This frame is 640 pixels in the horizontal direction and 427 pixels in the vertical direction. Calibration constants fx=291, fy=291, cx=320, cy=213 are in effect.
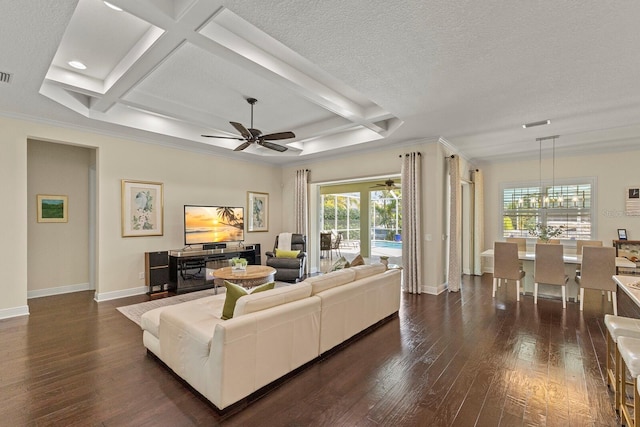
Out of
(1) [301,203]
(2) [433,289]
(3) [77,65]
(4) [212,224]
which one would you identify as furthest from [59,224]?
(2) [433,289]

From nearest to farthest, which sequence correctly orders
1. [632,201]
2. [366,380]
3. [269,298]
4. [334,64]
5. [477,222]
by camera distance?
[269,298] → [366,380] → [334,64] → [632,201] → [477,222]

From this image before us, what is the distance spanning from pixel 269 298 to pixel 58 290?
5.53m

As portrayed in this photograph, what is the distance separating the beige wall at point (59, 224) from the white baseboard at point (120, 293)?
1076 mm

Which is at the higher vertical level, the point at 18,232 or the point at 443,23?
the point at 443,23

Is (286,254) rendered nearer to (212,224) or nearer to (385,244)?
(212,224)

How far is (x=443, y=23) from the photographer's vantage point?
234 cm

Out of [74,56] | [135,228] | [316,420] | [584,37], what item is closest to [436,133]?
[584,37]

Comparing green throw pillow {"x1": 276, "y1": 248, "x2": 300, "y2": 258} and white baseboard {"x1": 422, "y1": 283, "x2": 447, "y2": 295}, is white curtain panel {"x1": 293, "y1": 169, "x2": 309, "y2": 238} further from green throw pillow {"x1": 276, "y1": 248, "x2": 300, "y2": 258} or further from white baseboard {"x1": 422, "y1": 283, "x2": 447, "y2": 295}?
white baseboard {"x1": 422, "y1": 283, "x2": 447, "y2": 295}

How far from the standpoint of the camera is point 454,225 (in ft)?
19.9

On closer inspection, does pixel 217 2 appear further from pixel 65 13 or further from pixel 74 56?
pixel 74 56

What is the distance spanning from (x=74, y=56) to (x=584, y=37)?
513cm

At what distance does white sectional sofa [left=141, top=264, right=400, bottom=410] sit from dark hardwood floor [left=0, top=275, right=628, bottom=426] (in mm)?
171

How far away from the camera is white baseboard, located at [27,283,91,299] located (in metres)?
5.29

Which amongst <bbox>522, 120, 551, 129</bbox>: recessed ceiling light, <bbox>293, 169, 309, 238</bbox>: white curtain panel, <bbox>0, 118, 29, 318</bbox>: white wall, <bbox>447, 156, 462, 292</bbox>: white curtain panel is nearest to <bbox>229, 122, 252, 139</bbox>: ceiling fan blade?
<bbox>0, 118, 29, 318</bbox>: white wall
